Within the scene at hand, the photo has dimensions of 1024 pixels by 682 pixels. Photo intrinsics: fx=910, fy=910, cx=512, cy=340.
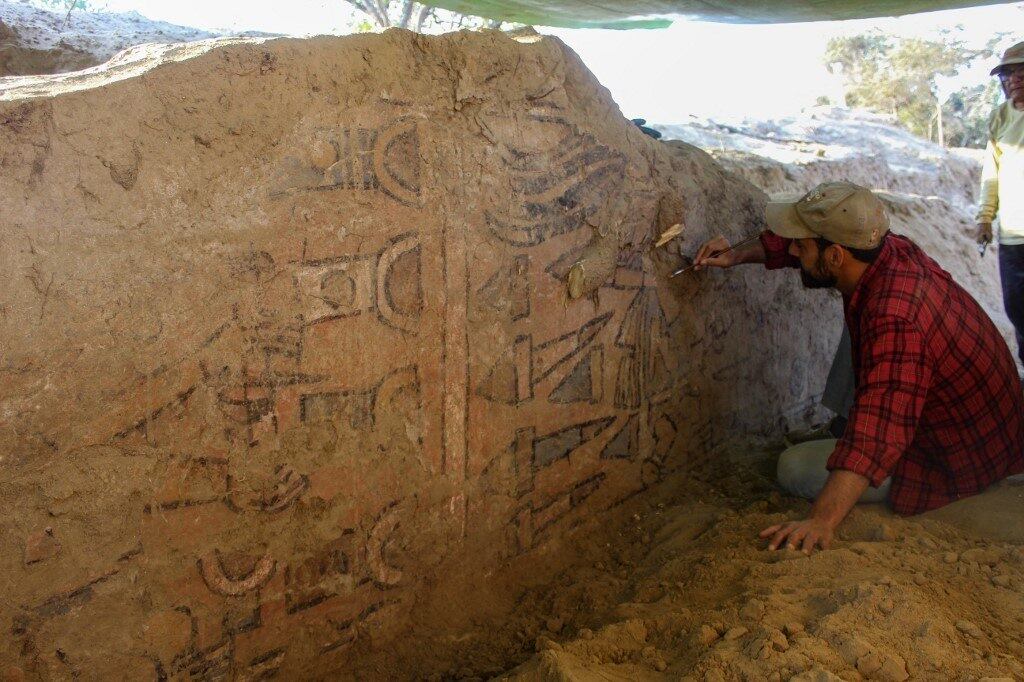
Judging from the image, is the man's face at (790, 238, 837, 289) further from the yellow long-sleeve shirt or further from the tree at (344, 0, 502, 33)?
the tree at (344, 0, 502, 33)

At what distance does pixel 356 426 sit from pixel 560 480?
82cm

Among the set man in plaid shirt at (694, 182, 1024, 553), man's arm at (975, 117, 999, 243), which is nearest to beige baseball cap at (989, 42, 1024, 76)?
man's arm at (975, 117, 999, 243)

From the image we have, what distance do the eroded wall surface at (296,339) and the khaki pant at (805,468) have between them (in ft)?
2.20

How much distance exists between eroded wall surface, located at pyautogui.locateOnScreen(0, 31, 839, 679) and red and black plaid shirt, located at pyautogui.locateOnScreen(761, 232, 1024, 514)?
2.47 ft

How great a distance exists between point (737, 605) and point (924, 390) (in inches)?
34.3

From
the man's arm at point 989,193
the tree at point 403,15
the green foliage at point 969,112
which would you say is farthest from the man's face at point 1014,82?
the green foliage at point 969,112

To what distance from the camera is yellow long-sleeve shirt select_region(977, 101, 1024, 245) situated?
3.90m

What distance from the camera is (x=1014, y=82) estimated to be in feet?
12.4

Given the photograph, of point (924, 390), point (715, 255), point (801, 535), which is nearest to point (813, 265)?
point (715, 255)

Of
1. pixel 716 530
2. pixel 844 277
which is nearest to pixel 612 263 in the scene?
pixel 844 277

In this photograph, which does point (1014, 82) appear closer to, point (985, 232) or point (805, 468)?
point (985, 232)

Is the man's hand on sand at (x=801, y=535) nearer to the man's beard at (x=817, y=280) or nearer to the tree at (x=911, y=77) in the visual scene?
the man's beard at (x=817, y=280)

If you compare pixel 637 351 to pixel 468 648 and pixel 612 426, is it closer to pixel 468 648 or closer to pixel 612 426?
pixel 612 426

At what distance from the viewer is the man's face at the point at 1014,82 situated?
12.2 ft
